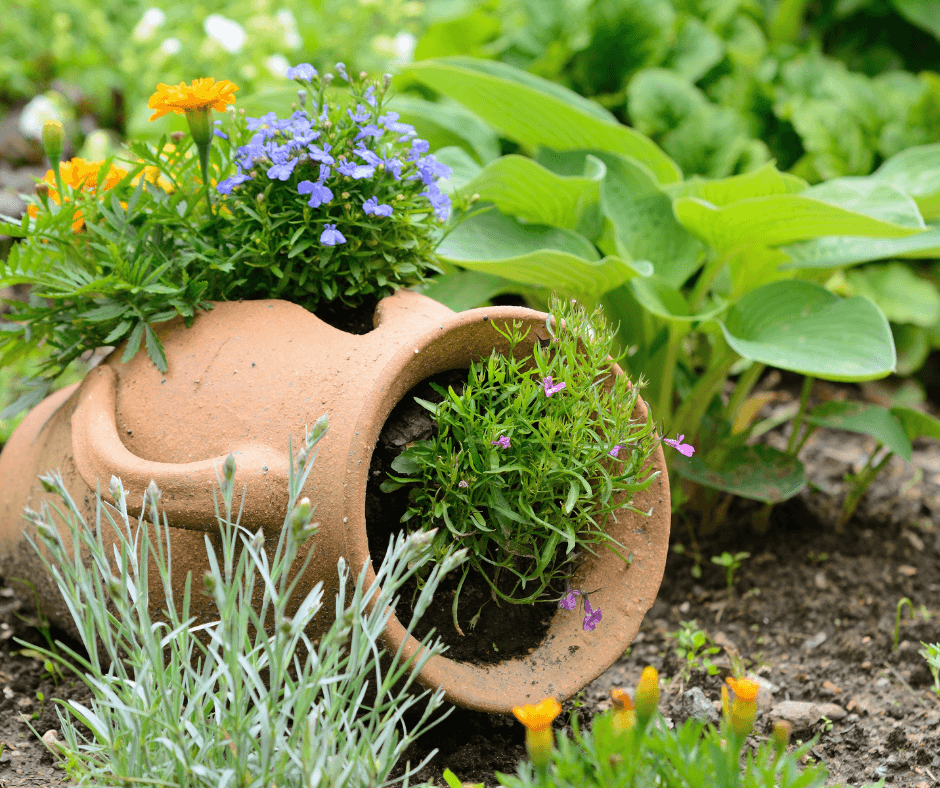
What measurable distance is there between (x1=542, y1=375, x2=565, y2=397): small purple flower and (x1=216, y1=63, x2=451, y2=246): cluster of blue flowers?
363mm

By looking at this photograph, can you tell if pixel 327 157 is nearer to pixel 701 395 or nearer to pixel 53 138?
pixel 53 138

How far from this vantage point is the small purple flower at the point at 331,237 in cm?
122

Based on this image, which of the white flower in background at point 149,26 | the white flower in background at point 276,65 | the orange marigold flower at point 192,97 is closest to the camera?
the orange marigold flower at point 192,97

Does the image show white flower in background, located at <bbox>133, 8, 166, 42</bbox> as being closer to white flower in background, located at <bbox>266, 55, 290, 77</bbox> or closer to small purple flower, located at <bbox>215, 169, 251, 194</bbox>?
white flower in background, located at <bbox>266, 55, 290, 77</bbox>

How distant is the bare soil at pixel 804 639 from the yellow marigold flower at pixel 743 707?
1.66 ft

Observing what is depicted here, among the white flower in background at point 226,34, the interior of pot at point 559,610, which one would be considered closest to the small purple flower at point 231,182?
the interior of pot at point 559,610

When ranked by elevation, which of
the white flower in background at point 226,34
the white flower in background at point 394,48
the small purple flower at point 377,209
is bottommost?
the white flower in background at point 226,34

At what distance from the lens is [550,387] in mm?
1148

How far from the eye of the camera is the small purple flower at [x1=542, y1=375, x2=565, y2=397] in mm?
1134

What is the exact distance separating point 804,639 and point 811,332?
647mm

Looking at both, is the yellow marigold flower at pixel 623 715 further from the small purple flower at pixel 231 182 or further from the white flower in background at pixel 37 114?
the white flower in background at pixel 37 114

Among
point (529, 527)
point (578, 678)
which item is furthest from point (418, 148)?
point (578, 678)

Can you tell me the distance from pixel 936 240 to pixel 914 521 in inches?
31.3

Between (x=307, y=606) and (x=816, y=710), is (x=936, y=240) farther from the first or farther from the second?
(x=307, y=606)
